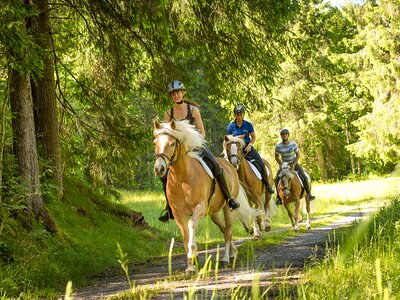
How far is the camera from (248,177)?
11883mm

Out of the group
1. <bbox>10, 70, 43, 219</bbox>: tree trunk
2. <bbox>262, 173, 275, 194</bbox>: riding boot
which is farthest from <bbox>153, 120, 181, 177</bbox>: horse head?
<bbox>262, 173, 275, 194</bbox>: riding boot

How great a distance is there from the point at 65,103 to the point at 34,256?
5.64 metres

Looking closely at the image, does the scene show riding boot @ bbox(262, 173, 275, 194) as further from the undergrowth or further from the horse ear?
the horse ear

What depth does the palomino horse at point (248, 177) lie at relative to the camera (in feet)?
35.6

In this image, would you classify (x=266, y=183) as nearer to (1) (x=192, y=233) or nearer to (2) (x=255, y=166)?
(2) (x=255, y=166)

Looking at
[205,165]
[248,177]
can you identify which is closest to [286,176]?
[248,177]

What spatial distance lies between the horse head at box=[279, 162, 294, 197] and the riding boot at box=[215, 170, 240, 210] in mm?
6494

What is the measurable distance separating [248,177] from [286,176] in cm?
330

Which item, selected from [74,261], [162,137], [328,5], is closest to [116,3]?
[162,137]

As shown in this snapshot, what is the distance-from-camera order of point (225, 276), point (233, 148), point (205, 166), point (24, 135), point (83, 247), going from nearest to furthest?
point (225, 276) → point (205, 166) → point (24, 135) → point (83, 247) → point (233, 148)

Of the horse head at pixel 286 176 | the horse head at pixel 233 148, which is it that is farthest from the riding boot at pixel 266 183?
the horse head at pixel 286 176

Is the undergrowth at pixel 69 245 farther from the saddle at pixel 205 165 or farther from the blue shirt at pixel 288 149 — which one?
the blue shirt at pixel 288 149

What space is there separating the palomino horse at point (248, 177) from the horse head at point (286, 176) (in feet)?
5.52

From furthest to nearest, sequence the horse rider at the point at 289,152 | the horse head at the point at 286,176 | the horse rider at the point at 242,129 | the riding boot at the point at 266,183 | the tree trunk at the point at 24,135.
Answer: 1. the horse head at the point at 286,176
2. the horse rider at the point at 289,152
3. the riding boot at the point at 266,183
4. the horse rider at the point at 242,129
5. the tree trunk at the point at 24,135
